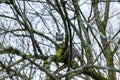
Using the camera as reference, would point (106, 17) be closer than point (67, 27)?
No

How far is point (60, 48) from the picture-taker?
3.96 metres

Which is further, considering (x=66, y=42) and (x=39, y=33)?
(x=39, y=33)

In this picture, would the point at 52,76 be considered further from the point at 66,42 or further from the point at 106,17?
the point at 106,17

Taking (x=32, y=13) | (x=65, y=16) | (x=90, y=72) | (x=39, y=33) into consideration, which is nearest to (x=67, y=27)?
(x=65, y=16)

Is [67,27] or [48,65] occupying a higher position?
[67,27]

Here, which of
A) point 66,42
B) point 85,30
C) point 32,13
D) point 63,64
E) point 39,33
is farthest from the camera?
point 32,13

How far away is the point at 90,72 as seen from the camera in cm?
423

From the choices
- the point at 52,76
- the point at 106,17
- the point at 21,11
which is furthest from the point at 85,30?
the point at 52,76

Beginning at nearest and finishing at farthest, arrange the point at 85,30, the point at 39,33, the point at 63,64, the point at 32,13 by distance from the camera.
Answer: the point at 63,64
the point at 85,30
the point at 39,33
the point at 32,13

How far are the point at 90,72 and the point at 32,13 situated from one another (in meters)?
2.62

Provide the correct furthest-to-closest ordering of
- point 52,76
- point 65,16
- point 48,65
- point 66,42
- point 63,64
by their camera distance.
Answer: point 63,64 < point 66,42 < point 48,65 < point 65,16 < point 52,76

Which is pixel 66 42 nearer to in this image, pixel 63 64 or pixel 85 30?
pixel 63 64

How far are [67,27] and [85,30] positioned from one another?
1.88 meters

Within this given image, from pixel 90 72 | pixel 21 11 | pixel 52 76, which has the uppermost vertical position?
pixel 21 11
